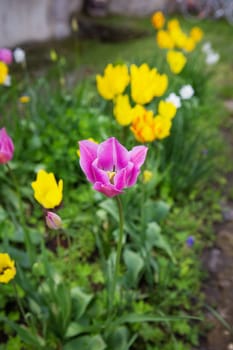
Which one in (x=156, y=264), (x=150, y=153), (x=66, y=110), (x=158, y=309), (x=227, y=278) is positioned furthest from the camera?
(x=66, y=110)

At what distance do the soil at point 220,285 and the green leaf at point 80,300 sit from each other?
44 cm

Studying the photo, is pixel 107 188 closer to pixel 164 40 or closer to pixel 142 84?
pixel 142 84

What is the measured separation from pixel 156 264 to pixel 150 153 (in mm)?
617

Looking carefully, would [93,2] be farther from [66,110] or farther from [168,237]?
[168,237]

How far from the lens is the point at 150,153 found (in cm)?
210

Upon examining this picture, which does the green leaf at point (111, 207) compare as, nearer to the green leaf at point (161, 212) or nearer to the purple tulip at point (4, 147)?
the green leaf at point (161, 212)

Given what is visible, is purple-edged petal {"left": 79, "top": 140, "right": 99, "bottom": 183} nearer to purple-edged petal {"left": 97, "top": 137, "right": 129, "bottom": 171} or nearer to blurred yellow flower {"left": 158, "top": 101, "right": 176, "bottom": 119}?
purple-edged petal {"left": 97, "top": 137, "right": 129, "bottom": 171}

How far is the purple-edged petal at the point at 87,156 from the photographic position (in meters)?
0.92

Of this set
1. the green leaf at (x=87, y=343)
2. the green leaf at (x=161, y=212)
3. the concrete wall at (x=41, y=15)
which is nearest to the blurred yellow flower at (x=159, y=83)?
the green leaf at (x=161, y=212)

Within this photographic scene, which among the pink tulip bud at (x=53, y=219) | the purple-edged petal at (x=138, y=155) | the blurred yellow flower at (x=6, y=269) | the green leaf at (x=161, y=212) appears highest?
the purple-edged petal at (x=138, y=155)

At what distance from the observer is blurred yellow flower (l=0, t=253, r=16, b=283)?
108 centimetres

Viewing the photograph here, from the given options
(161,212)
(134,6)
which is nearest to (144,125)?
(161,212)

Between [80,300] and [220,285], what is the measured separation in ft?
2.40

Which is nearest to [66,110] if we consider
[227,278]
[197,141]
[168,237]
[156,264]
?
[197,141]
